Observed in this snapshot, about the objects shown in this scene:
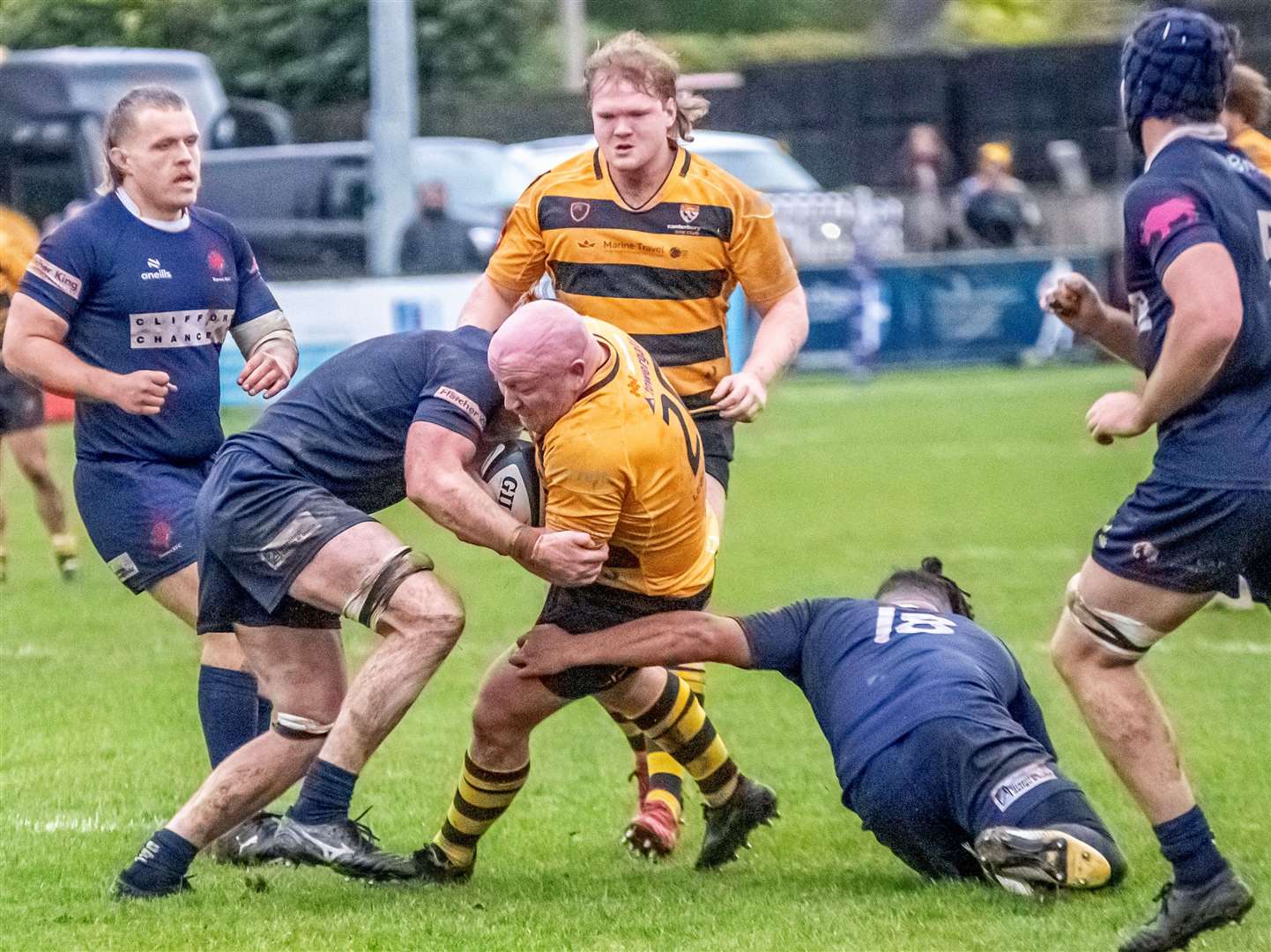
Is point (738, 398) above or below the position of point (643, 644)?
above

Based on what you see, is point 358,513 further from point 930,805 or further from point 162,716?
point 162,716

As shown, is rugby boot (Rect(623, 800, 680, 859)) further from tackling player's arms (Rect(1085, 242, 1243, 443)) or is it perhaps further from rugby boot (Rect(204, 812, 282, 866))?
tackling player's arms (Rect(1085, 242, 1243, 443))

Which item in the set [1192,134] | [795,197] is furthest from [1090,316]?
[795,197]

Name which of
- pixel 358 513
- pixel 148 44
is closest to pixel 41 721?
pixel 358 513

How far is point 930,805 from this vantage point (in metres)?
5.43

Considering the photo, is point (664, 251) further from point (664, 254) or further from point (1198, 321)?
point (1198, 321)

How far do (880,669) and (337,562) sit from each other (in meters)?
1.44

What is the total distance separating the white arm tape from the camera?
6543 millimetres

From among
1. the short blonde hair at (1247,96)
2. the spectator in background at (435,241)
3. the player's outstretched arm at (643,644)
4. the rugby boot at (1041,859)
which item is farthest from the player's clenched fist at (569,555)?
the spectator in background at (435,241)

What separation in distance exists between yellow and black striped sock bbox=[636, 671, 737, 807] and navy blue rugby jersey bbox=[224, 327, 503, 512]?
1.04 meters

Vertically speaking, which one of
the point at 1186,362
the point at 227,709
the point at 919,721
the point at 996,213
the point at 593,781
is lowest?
the point at 996,213

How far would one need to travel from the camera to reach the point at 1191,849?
4.91 m

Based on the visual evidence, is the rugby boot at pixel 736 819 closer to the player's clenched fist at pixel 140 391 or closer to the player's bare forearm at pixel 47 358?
the player's clenched fist at pixel 140 391

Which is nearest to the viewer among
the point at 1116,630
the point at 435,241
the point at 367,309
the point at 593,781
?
the point at 1116,630
